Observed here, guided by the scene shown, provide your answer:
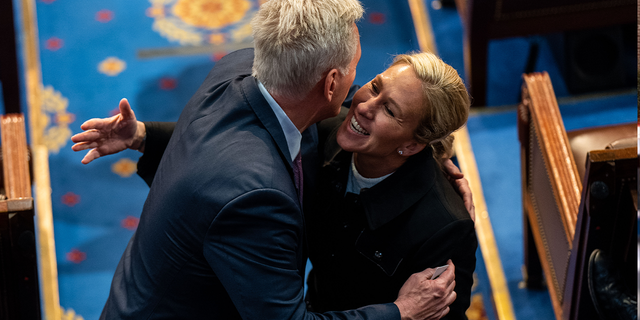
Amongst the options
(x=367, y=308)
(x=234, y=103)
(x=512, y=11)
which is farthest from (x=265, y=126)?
(x=512, y=11)

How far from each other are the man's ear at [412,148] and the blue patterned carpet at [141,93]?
138cm

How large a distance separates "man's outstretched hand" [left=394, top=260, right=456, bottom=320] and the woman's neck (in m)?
0.30

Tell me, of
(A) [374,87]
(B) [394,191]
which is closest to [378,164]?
(B) [394,191]

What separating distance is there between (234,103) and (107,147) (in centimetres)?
58

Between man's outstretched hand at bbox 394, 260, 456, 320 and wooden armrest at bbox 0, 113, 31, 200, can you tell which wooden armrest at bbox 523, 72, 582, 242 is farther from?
wooden armrest at bbox 0, 113, 31, 200

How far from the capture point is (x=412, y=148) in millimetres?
1846

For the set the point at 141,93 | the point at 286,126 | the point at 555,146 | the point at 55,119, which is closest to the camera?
the point at 286,126

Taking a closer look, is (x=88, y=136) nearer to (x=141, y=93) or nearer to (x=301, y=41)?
(x=301, y=41)

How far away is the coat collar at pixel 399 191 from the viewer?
1808 mm

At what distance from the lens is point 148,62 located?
415 centimetres

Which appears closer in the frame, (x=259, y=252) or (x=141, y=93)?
(x=259, y=252)

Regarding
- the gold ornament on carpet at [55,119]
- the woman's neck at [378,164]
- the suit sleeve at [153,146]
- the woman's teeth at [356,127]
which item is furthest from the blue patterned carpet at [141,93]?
the woman's teeth at [356,127]

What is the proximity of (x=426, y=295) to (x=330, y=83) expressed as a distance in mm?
597

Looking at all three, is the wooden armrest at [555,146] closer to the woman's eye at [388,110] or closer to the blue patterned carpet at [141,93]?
the blue patterned carpet at [141,93]
